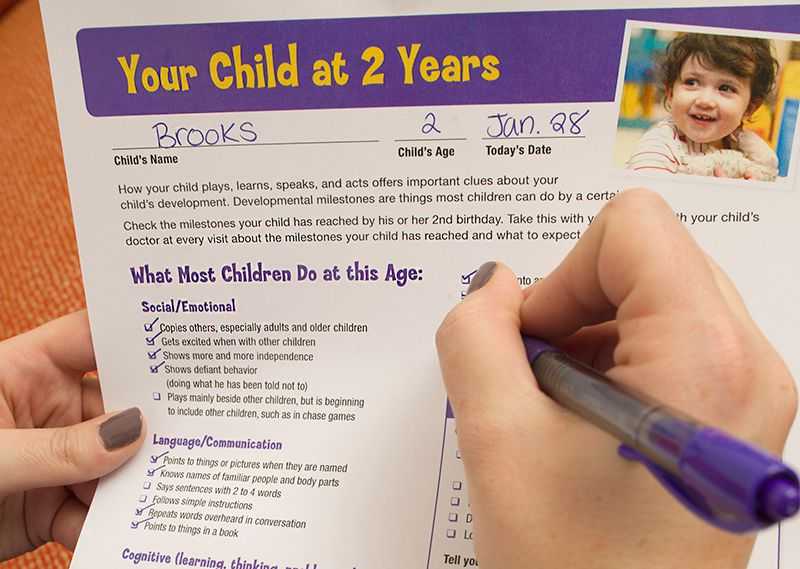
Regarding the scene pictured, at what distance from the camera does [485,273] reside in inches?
15.9

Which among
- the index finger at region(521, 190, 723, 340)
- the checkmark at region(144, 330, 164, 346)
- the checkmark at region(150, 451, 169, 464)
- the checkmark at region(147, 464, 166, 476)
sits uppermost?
the index finger at region(521, 190, 723, 340)

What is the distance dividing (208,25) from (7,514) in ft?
1.27

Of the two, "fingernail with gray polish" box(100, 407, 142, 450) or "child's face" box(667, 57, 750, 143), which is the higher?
"child's face" box(667, 57, 750, 143)

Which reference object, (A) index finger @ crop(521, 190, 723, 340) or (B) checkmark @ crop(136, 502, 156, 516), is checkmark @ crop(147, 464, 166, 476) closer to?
(B) checkmark @ crop(136, 502, 156, 516)

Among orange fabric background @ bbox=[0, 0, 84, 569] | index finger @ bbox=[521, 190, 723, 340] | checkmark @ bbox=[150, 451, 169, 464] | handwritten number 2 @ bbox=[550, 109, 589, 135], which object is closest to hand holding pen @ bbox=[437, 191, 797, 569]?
index finger @ bbox=[521, 190, 723, 340]

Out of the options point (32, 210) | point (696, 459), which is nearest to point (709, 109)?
point (696, 459)

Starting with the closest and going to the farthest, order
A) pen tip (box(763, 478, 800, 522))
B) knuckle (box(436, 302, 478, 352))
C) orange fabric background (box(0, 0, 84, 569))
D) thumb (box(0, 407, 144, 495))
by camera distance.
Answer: pen tip (box(763, 478, 800, 522))
knuckle (box(436, 302, 478, 352))
thumb (box(0, 407, 144, 495))
orange fabric background (box(0, 0, 84, 569))

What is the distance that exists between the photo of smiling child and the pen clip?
23cm

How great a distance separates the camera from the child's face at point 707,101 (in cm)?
41

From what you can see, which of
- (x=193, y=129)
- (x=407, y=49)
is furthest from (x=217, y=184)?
(x=407, y=49)

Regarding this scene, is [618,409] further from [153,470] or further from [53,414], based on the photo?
[53,414]

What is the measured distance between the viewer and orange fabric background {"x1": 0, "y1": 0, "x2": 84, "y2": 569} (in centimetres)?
68

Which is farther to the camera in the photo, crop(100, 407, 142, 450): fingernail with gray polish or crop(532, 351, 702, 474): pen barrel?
Result: crop(100, 407, 142, 450): fingernail with gray polish

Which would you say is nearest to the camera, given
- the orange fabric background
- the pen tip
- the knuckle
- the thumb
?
the pen tip
